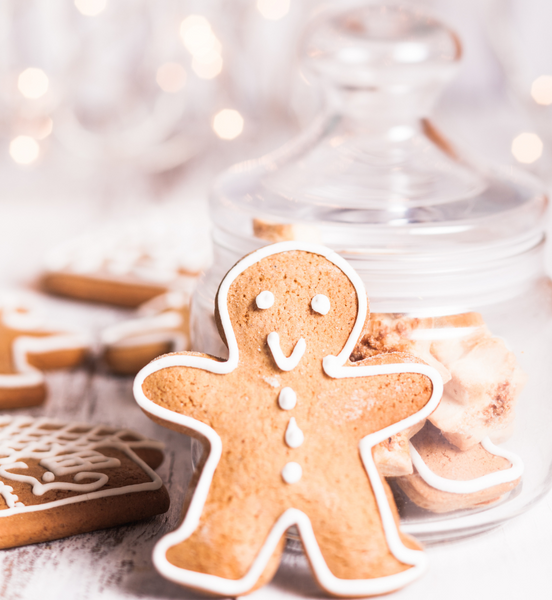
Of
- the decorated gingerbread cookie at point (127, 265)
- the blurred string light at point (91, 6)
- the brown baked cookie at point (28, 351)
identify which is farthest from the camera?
the blurred string light at point (91, 6)

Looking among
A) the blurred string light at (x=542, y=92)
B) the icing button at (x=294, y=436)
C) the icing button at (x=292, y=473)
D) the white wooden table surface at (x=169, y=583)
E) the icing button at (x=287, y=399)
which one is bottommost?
the white wooden table surface at (x=169, y=583)

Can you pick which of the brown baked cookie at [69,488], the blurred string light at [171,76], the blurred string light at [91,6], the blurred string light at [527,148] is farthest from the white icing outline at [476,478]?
the blurred string light at [171,76]

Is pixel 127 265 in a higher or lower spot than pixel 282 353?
lower

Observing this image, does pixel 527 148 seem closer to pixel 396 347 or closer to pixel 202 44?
pixel 202 44

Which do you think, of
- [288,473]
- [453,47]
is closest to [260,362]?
[288,473]

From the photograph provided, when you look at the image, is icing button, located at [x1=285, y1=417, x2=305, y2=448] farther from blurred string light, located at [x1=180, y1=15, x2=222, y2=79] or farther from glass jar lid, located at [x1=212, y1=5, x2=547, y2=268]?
blurred string light, located at [x1=180, y1=15, x2=222, y2=79]

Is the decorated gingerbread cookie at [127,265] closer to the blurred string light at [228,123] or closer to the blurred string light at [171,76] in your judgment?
the blurred string light at [228,123]

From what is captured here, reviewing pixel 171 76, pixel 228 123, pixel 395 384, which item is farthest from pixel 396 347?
pixel 171 76

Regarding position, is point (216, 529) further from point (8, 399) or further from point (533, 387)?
point (8, 399)
